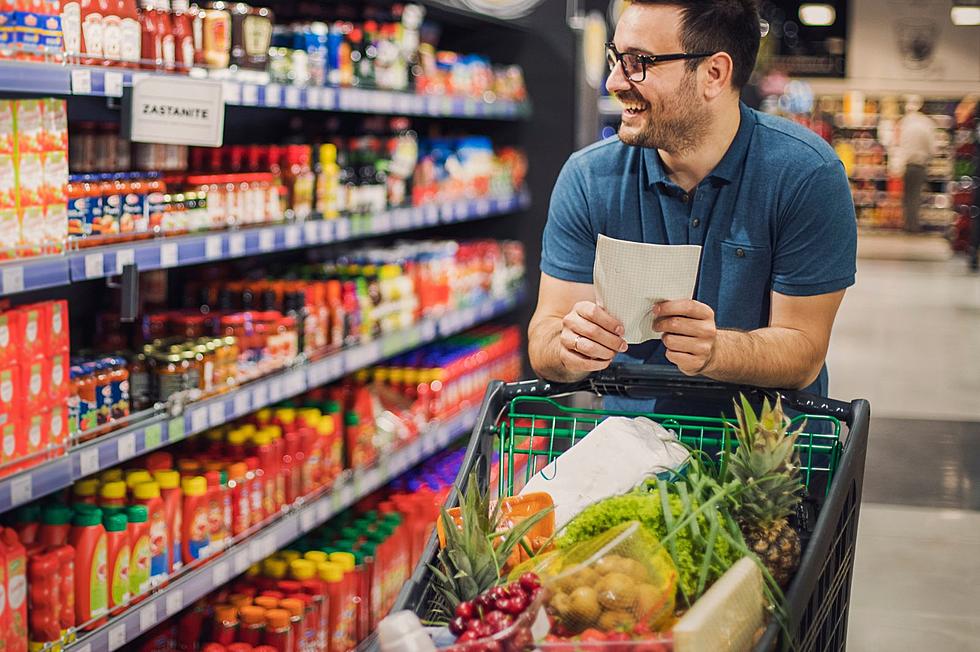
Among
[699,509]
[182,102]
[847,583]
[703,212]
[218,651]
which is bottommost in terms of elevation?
[218,651]

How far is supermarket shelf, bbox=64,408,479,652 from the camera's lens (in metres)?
2.80

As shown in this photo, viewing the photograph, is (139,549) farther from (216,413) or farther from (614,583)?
(614,583)

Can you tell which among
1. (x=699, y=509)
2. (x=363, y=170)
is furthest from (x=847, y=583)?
(x=363, y=170)

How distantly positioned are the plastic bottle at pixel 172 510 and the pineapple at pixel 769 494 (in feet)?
6.05

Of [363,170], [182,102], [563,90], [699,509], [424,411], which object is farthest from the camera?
[563,90]

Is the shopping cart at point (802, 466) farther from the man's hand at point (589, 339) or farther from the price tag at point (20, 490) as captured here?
the price tag at point (20, 490)

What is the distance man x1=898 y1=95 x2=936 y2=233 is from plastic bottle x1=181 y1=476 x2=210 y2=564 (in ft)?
59.4

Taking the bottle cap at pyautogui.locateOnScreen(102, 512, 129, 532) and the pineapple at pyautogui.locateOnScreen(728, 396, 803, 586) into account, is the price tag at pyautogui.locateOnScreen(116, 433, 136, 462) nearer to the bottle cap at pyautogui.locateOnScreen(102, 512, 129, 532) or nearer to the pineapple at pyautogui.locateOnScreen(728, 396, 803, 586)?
the bottle cap at pyautogui.locateOnScreen(102, 512, 129, 532)

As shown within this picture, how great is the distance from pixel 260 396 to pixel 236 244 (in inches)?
17.9

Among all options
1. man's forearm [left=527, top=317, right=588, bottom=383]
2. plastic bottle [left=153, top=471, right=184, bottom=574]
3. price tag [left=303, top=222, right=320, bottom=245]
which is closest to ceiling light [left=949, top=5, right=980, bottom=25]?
price tag [left=303, top=222, right=320, bottom=245]

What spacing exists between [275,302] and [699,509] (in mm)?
2540

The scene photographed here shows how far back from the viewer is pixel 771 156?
229 centimetres

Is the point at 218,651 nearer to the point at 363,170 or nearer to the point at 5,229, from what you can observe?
the point at 5,229

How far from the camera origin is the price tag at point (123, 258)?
286 cm
